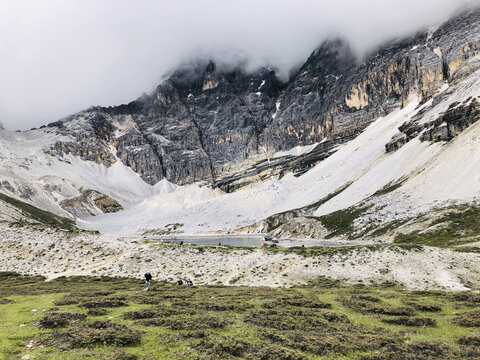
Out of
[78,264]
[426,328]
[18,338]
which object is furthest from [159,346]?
[78,264]

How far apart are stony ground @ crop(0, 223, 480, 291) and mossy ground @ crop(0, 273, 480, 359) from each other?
745 inches

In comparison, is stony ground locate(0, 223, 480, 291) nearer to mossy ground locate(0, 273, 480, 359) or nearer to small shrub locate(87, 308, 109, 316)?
mossy ground locate(0, 273, 480, 359)

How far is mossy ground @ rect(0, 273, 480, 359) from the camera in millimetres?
14484

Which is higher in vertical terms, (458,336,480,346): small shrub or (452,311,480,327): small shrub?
(458,336,480,346): small shrub

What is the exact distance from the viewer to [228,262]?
56031 millimetres

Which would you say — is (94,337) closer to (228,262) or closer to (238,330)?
(238,330)

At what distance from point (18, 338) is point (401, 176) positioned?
494 ft

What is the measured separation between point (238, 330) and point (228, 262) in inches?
1497

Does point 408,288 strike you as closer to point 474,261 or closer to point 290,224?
point 474,261

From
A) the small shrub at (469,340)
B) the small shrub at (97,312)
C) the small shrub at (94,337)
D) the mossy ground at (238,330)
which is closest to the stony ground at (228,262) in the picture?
the mossy ground at (238,330)

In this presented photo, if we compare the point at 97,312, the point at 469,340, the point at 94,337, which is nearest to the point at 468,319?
the point at 469,340

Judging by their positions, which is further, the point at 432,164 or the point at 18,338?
the point at 432,164

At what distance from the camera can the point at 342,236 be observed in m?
114

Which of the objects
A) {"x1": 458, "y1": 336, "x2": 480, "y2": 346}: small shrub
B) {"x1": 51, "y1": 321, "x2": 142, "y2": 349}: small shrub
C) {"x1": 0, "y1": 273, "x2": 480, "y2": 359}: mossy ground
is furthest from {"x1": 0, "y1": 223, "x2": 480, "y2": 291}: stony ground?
{"x1": 51, "y1": 321, "x2": 142, "y2": 349}: small shrub
